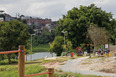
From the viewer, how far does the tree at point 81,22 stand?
4778cm

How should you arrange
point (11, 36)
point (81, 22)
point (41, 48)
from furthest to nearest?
point (41, 48) < point (81, 22) < point (11, 36)

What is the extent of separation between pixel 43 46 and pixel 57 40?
40254mm

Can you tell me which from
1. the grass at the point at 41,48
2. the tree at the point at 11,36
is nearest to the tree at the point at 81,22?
the tree at the point at 11,36

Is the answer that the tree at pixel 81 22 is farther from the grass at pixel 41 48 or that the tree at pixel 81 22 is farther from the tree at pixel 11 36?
the grass at pixel 41 48

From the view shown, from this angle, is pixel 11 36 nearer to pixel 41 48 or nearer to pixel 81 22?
pixel 81 22

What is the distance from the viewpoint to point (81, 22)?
47656mm

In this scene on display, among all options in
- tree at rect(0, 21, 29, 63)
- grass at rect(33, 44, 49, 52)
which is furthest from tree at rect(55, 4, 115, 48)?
grass at rect(33, 44, 49, 52)

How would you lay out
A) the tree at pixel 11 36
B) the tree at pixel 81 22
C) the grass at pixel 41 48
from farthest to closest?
the grass at pixel 41 48 → the tree at pixel 81 22 → the tree at pixel 11 36

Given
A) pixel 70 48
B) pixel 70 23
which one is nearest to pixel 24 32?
pixel 70 23

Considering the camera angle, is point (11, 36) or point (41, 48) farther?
point (41, 48)

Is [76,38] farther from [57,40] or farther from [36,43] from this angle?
[36,43]

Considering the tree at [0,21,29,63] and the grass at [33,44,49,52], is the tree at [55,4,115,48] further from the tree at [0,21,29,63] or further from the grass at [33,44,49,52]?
the grass at [33,44,49,52]

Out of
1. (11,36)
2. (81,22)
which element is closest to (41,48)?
(81,22)

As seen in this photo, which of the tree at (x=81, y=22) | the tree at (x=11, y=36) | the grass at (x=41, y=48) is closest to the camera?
the tree at (x=11, y=36)
